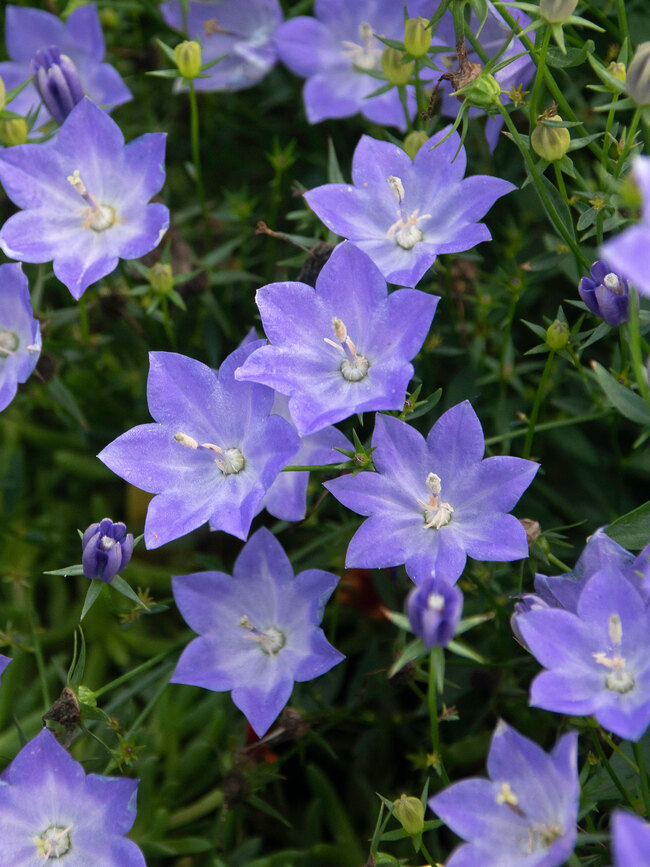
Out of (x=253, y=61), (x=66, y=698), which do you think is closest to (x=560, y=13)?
(x=253, y=61)

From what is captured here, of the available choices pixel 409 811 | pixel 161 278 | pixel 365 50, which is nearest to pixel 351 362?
pixel 161 278

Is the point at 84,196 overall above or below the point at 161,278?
above

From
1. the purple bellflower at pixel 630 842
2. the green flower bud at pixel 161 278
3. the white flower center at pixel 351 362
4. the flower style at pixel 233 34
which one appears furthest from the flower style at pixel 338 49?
the purple bellflower at pixel 630 842

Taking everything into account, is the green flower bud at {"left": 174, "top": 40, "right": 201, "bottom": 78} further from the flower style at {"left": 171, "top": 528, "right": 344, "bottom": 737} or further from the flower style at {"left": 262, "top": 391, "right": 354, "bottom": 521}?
the flower style at {"left": 171, "top": 528, "right": 344, "bottom": 737}

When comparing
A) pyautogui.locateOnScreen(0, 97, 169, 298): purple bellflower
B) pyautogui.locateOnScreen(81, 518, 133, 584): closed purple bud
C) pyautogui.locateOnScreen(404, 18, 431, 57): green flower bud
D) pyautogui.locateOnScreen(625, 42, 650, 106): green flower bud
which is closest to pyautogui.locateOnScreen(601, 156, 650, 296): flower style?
pyautogui.locateOnScreen(625, 42, 650, 106): green flower bud

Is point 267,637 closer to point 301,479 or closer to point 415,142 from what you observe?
point 301,479
